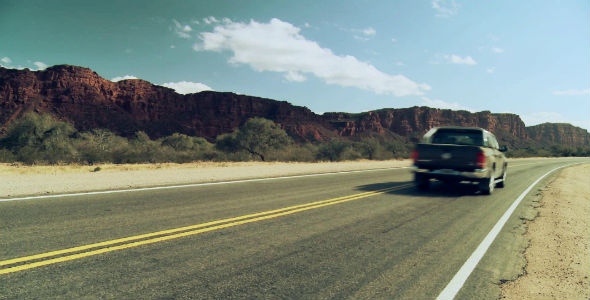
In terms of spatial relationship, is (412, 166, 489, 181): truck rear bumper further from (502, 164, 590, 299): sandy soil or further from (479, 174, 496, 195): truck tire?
(502, 164, 590, 299): sandy soil

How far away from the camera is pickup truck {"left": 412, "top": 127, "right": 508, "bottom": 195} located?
376 inches

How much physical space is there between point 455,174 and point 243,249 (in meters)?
7.75

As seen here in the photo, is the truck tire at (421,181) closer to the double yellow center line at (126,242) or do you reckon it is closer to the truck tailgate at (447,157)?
the truck tailgate at (447,157)

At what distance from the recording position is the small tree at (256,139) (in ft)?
105

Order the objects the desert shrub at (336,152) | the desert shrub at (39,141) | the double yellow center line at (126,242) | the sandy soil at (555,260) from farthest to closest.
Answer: the desert shrub at (336,152)
the desert shrub at (39,141)
the double yellow center line at (126,242)
the sandy soil at (555,260)

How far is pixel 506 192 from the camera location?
36.4ft

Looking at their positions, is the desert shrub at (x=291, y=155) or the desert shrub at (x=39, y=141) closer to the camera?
the desert shrub at (x=39, y=141)

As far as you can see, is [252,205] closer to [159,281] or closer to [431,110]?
[159,281]

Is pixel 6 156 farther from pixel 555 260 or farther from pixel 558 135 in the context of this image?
pixel 558 135

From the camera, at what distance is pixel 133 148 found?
23641 mm

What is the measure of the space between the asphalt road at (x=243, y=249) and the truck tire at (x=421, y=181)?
8.51ft

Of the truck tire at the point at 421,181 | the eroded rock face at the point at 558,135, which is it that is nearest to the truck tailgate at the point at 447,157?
the truck tire at the point at 421,181

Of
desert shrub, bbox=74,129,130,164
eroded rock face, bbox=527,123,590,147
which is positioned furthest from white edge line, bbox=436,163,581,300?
eroded rock face, bbox=527,123,590,147

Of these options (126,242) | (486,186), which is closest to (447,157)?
(486,186)
